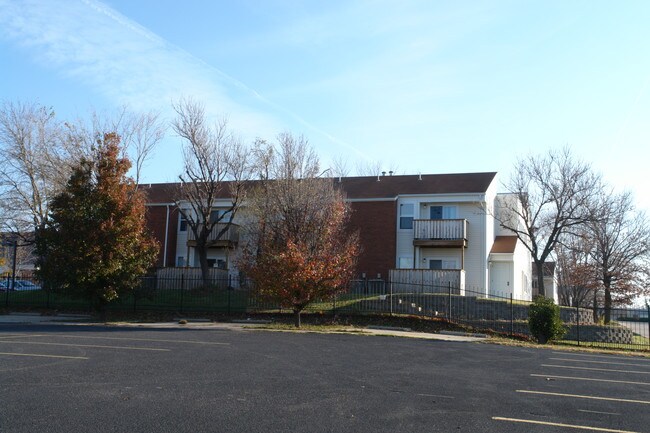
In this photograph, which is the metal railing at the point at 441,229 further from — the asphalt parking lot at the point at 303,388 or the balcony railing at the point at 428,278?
the asphalt parking lot at the point at 303,388

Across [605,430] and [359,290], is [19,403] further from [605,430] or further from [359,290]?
[359,290]

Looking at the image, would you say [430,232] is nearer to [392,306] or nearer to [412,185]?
[412,185]

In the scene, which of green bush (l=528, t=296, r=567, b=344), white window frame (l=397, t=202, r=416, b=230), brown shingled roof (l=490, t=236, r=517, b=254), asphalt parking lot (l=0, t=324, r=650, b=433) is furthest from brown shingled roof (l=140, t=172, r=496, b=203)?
asphalt parking lot (l=0, t=324, r=650, b=433)

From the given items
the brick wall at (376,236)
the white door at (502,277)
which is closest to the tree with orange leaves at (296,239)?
the brick wall at (376,236)

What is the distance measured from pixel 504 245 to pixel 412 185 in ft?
22.6

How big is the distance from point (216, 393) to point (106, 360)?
165 inches

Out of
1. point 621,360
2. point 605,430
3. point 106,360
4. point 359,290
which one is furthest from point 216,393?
point 359,290

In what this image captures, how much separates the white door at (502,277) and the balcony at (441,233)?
3.71 metres

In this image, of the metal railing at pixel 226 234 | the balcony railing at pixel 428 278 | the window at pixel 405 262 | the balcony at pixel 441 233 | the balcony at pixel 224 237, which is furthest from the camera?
the metal railing at pixel 226 234

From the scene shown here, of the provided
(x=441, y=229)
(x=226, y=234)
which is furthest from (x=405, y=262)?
(x=226, y=234)

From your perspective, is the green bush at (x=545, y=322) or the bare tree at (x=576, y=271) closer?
the green bush at (x=545, y=322)

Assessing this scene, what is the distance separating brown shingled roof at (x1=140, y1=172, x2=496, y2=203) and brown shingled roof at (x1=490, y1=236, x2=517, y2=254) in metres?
4.35

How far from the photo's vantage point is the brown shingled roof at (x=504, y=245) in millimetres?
34406

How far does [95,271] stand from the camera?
22.4 metres
